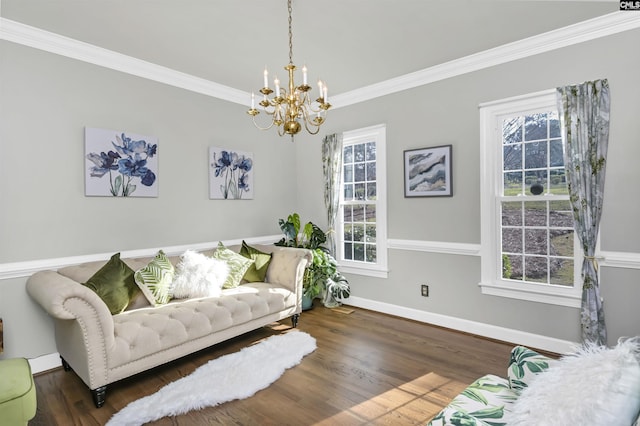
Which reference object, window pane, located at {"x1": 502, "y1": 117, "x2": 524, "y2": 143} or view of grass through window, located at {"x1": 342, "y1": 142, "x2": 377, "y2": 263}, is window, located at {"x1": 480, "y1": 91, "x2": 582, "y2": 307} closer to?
window pane, located at {"x1": 502, "y1": 117, "x2": 524, "y2": 143}

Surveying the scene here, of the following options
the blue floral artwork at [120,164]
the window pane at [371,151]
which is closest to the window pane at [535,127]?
the window pane at [371,151]

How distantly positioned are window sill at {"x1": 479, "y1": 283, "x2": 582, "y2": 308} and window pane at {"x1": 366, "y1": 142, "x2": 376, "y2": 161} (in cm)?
197

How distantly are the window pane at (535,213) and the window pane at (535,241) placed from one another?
8 centimetres

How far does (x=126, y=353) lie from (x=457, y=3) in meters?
3.48

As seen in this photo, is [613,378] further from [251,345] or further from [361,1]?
[251,345]

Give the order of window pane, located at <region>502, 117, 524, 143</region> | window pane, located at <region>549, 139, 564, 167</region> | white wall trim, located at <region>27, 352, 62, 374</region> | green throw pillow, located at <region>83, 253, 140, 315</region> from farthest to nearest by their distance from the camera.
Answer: window pane, located at <region>502, 117, 524, 143</region>, window pane, located at <region>549, 139, 564, 167</region>, white wall trim, located at <region>27, 352, 62, 374</region>, green throw pillow, located at <region>83, 253, 140, 315</region>

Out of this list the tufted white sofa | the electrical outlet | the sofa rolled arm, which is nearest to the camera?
the sofa rolled arm

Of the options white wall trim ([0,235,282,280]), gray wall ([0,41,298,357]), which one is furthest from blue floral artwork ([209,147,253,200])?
white wall trim ([0,235,282,280])

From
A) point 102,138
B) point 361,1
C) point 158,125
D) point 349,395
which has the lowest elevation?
point 349,395

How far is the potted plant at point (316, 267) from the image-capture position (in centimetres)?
415

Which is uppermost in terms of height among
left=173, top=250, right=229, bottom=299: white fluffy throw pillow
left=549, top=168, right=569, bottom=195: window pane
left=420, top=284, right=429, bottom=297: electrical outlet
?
left=549, top=168, right=569, bottom=195: window pane

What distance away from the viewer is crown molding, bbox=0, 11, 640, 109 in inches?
105

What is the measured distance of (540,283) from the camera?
3111 mm

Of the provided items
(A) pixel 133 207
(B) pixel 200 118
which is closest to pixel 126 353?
(A) pixel 133 207
